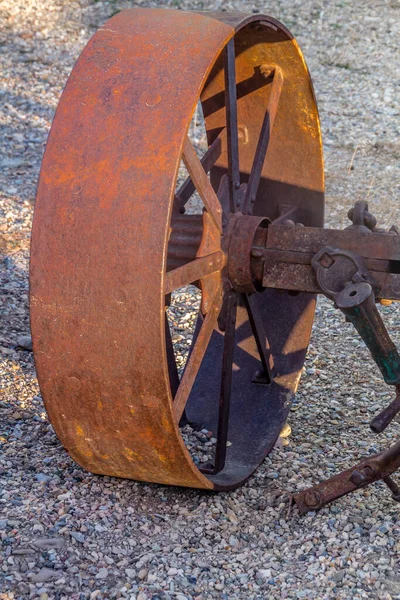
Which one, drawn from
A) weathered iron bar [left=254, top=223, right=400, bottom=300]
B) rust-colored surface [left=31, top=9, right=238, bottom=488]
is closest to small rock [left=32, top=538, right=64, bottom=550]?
rust-colored surface [left=31, top=9, right=238, bottom=488]

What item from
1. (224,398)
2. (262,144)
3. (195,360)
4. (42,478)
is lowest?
(42,478)

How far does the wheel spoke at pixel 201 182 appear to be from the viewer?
2.94 meters

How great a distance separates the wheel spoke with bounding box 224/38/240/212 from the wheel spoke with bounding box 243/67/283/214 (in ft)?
0.32

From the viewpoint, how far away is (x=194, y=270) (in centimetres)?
302

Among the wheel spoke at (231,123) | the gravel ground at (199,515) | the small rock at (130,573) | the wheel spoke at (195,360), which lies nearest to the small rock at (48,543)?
the gravel ground at (199,515)

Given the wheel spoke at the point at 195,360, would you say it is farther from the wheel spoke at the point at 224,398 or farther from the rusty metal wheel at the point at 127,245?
the wheel spoke at the point at 224,398

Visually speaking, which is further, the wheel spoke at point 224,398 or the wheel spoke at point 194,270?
the wheel spoke at point 224,398

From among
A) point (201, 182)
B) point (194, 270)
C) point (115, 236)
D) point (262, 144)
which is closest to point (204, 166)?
point (262, 144)

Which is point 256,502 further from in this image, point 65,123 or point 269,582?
point 65,123

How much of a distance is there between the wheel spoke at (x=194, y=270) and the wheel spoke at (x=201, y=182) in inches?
5.1

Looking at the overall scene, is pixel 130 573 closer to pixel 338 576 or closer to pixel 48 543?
pixel 48 543

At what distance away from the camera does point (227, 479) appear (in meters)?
3.40

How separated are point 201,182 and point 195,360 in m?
0.67

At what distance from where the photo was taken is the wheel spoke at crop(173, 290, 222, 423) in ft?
9.75
